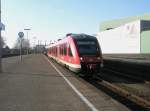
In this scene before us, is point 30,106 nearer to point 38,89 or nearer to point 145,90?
point 38,89

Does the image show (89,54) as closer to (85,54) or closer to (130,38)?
(85,54)

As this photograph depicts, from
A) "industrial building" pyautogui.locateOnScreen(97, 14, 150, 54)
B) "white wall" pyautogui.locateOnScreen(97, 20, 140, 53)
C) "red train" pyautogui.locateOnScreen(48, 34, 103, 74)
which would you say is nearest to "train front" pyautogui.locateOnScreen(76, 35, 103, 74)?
"red train" pyautogui.locateOnScreen(48, 34, 103, 74)

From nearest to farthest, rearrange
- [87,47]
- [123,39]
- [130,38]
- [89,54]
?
[89,54] < [87,47] < [130,38] < [123,39]

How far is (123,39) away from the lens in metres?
81.5

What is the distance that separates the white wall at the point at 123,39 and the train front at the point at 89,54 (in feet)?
158

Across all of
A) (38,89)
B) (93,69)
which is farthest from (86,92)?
(93,69)

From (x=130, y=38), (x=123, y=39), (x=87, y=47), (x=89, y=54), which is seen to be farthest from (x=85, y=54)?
(x=123, y=39)

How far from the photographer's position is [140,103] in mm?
13125

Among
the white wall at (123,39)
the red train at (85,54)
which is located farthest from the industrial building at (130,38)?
the red train at (85,54)

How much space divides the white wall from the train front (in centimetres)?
4825

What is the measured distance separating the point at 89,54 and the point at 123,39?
59496 millimetres

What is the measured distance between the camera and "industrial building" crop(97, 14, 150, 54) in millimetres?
69500

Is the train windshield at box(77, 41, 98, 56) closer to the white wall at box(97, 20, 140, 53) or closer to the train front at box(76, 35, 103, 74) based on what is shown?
the train front at box(76, 35, 103, 74)

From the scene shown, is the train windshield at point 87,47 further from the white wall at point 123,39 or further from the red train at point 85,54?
the white wall at point 123,39
